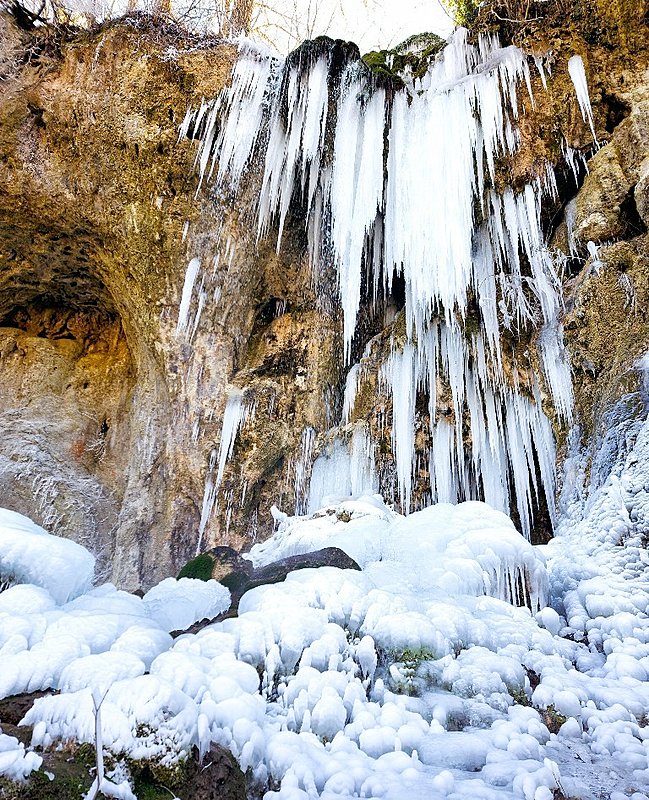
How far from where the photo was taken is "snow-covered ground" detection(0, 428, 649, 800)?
1.69 meters

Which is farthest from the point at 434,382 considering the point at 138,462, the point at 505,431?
the point at 138,462

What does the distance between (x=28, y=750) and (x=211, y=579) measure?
2.18m

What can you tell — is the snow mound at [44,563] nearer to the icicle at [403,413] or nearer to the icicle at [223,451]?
the icicle at [403,413]

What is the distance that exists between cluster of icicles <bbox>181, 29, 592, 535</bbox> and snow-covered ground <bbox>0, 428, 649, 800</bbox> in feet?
8.59

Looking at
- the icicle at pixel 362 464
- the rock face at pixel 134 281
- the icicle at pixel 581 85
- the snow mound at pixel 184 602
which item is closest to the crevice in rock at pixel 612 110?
the icicle at pixel 581 85

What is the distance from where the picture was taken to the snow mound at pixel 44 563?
8.46 feet

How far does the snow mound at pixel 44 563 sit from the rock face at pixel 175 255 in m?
4.29

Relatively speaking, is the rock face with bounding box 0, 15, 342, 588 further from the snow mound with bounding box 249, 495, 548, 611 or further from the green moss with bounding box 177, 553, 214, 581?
the snow mound with bounding box 249, 495, 548, 611

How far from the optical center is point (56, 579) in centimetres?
263

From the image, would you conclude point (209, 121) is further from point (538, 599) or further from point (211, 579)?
point (538, 599)

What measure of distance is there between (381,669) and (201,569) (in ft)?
6.29

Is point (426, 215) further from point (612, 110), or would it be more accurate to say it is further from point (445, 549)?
point (445, 549)

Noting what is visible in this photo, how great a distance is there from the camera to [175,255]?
7129 millimetres

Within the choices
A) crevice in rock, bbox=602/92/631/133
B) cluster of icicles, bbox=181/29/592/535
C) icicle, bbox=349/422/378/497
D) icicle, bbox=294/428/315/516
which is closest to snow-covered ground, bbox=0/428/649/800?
cluster of icicles, bbox=181/29/592/535
